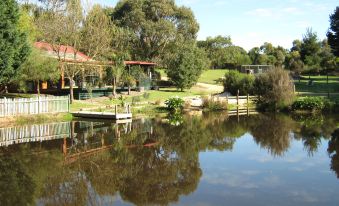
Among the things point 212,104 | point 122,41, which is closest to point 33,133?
point 212,104

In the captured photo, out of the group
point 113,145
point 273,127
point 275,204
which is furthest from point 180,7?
point 275,204

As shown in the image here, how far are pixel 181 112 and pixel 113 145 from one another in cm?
1621

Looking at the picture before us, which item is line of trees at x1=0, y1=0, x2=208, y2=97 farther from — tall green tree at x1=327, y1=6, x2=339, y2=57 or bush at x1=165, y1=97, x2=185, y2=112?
tall green tree at x1=327, y1=6, x2=339, y2=57

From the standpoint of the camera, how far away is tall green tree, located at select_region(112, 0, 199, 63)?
61438 millimetres

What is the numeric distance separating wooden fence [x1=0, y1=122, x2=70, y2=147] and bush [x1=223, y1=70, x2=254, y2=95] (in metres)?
23.0

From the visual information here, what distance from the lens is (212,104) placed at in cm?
3853

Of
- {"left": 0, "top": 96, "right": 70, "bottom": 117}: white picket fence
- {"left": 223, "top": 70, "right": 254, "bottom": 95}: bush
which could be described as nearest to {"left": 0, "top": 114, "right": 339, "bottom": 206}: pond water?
{"left": 0, "top": 96, "right": 70, "bottom": 117}: white picket fence

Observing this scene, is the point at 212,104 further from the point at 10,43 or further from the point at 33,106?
the point at 10,43

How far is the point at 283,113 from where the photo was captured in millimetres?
36438

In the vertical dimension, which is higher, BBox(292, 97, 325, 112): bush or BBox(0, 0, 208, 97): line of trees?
BBox(0, 0, 208, 97): line of trees

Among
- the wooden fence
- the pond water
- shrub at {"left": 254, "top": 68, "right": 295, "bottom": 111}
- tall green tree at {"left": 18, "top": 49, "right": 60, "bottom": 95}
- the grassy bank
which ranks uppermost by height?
tall green tree at {"left": 18, "top": 49, "right": 60, "bottom": 95}

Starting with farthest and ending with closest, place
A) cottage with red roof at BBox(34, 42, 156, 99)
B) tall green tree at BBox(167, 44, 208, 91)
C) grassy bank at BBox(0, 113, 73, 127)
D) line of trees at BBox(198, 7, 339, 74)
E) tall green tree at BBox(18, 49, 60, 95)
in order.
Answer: line of trees at BBox(198, 7, 339, 74) < tall green tree at BBox(167, 44, 208, 91) < cottage with red roof at BBox(34, 42, 156, 99) < tall green tree at BBox(18, 49, 60, 95) < grassy bank at BBox(0, 113, 73, 127)

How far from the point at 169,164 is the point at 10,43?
52.5 ft

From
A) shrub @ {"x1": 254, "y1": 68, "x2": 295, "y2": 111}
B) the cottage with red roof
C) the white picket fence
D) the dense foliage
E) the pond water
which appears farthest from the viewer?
the dense foliage
